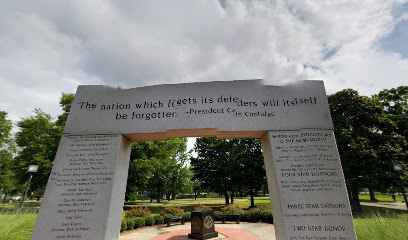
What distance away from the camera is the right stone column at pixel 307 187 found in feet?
12.0

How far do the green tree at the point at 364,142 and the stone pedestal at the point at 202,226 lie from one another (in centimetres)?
1656

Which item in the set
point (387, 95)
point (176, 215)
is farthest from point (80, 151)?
point (387, 95)

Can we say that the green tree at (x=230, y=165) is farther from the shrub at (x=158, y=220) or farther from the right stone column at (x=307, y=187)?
the right stone column at (x=307, y=187)

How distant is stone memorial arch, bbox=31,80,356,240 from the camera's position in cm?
378

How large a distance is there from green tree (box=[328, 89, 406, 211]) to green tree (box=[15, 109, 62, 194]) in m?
30.3

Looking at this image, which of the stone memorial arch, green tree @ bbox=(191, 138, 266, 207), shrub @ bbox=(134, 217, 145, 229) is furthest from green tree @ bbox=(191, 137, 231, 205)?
the stone memorial arch

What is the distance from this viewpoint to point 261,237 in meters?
11.1

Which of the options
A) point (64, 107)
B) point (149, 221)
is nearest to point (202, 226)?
point (149, 221)

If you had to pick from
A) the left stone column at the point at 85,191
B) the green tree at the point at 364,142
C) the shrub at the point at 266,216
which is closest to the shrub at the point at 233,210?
the shrub at the point at 266,216

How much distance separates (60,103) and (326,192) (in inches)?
1079

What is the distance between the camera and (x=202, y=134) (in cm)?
479

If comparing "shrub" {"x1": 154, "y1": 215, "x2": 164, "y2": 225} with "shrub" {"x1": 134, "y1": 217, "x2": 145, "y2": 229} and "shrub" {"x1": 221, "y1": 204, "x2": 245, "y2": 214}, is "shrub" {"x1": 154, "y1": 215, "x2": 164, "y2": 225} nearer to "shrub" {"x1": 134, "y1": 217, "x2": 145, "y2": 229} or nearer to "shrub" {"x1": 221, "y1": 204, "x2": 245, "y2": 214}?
"shrub" {"x1": 134, "y1": 217, "x2": 145, "y2": 229}

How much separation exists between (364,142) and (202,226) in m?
18.7

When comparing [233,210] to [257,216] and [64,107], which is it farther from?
[64,107]
